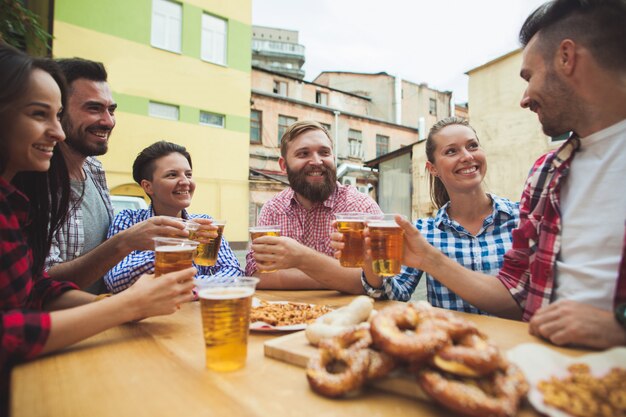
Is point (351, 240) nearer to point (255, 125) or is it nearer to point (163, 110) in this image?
point (163, 110)

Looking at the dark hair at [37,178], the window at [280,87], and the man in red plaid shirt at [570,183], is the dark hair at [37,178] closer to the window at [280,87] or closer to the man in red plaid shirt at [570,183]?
the man in red plaid shirt at [570,183]

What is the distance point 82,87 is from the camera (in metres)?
3.03

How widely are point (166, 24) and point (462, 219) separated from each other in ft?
52.1

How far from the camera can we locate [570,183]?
1994 mm

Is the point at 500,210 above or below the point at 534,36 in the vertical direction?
below

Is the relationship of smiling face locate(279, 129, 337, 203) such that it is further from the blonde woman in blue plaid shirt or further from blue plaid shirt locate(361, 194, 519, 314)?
blue plaid shirt locate(361, 194, 519, 314)

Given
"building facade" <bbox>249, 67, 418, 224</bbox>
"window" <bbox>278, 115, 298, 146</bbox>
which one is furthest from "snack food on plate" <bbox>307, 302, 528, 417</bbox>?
"window" <bbox>278, 115, 298, 146</bbox>

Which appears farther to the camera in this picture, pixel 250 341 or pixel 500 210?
pixel 500 210

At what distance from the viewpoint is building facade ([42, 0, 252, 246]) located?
1335 cm

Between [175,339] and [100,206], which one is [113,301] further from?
[100,206]

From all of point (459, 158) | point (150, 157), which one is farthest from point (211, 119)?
point (459, 158)

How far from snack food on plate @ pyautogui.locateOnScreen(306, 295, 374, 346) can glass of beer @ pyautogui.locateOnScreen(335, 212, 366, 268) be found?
2.07ft

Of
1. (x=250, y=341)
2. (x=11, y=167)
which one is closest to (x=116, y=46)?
(x=11, y=167)

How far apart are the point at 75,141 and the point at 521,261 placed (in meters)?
3.31
